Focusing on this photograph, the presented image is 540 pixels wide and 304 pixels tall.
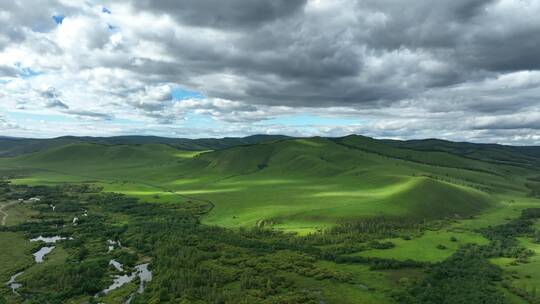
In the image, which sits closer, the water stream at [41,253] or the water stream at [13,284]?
the water stream at [13,284]

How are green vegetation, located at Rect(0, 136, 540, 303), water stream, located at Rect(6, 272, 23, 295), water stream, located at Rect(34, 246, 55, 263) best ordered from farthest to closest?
water stream, located at Rect(34, 246, 55, 263) < water stream, located at Rect(6, 272, 23, 295) < green vegetation, located at Rect(0, 136, 540, 303)

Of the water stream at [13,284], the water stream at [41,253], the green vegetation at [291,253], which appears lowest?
the water stream at [41,253]

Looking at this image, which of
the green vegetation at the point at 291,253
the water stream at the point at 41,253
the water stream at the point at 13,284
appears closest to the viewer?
the green vegetation at the point at 291,253

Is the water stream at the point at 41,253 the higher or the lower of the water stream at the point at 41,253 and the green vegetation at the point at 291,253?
the lower

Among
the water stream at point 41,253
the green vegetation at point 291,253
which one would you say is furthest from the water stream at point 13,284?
the water stream at point 41,253

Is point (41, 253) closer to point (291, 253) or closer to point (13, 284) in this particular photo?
point (13, 284)

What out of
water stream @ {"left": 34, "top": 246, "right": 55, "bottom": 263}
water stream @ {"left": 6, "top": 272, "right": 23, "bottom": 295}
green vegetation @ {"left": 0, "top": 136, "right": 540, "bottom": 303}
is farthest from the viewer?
water stream @ {"left": 34, "top": 246, "right": 55, "bottom": 263}

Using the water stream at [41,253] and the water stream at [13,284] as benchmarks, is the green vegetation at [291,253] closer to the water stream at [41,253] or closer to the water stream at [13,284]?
the water stream at [13,284]

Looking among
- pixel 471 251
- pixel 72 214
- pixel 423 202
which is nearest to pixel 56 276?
pixel 72 214

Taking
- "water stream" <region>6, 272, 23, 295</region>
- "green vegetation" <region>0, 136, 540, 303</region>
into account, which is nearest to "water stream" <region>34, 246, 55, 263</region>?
"green vegetation" <region>0, 136, 540, 303</region>

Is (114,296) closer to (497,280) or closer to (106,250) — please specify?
(106,250)

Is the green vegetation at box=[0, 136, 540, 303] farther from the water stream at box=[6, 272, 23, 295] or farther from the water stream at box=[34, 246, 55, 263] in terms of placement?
the water stream at box=[34, 246, 55, 263]
